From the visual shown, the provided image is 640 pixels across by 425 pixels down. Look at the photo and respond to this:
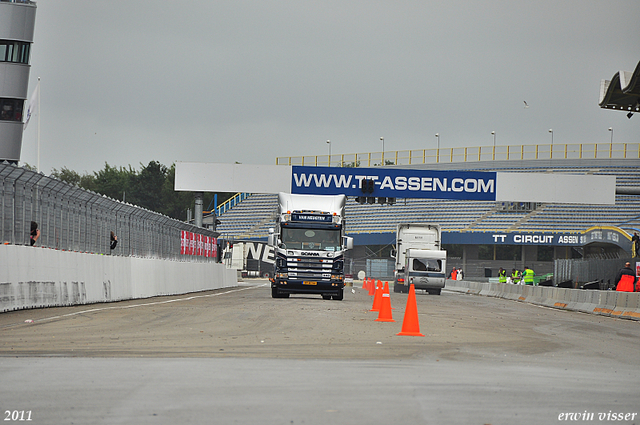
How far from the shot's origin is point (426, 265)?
47344mm

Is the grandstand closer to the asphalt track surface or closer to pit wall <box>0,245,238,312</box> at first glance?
pit wall <box>0,245,238,312</box>

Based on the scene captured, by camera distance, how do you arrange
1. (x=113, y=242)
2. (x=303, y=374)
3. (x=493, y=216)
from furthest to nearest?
(x=493, y=216), (x=113, y=242), (x=303, y=374)

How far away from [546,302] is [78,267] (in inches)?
738

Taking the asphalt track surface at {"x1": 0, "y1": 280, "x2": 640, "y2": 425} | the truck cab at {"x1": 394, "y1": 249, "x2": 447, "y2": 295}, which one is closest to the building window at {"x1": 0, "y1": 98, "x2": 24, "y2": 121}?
the truck cab at {"x1": 394, "y1": 249, "x2": 447, "y2": 295}

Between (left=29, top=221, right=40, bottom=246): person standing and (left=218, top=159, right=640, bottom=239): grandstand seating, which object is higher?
(left=218, top=159, right=640, bottom=239): grandstand seating

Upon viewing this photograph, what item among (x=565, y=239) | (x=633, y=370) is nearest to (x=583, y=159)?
(x=565, y=239)

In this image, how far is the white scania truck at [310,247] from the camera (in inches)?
1124

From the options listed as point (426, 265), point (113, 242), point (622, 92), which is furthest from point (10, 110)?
point (622, 92)

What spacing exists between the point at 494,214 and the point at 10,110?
45035 millimetres

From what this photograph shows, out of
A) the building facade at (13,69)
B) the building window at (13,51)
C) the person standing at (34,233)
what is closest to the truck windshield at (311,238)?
the person standing at (34,233)

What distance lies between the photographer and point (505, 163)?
82375 mm

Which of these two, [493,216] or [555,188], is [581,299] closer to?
[555,188]

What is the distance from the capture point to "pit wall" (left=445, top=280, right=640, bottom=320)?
76.8ft

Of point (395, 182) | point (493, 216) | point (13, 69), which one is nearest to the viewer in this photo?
point (395, 182)
